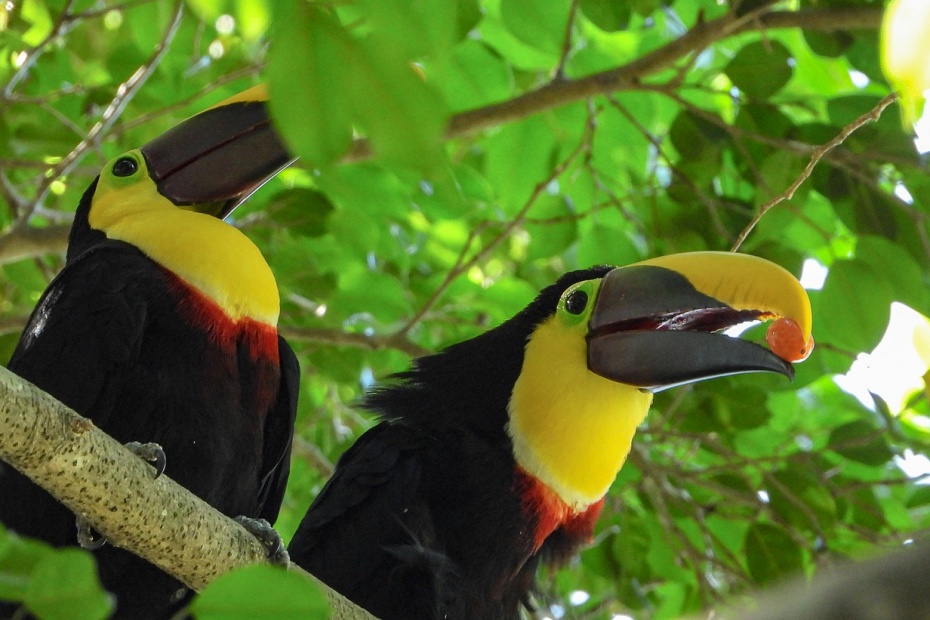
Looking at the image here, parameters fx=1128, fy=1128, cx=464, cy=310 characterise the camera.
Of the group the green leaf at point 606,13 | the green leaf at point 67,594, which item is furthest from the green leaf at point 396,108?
the green leaf at point 606,13

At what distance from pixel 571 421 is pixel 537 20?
1165 millimetres

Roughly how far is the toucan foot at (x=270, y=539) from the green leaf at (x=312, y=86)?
1418 mm

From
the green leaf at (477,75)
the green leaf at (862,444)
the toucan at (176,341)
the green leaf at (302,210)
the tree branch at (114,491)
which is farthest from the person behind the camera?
the green leaf at (302,210)

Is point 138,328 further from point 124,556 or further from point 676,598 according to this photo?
point 676,598

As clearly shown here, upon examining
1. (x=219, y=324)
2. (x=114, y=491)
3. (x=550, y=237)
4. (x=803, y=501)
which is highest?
(x=114, y=491)

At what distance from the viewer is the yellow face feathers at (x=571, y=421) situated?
3.35 metres

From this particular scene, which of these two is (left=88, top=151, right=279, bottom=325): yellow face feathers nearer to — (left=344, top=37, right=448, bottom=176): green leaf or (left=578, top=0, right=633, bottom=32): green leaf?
(left=578, top=0, right=633, bottom=32): green leaf

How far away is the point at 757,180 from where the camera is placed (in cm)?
386

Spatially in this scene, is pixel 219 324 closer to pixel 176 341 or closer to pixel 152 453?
pixel 176 341

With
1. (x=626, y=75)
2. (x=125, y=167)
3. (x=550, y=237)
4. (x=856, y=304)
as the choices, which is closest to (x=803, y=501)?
(x=856, y=304)

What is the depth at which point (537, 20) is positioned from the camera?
3.16 metres

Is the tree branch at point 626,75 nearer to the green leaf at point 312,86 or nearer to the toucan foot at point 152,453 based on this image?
the toucan foot at point 152,453

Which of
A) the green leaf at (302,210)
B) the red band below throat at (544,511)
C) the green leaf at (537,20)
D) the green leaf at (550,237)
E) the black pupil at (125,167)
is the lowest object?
the red band below throat at (544,511)

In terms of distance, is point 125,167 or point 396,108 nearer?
point 396,108
